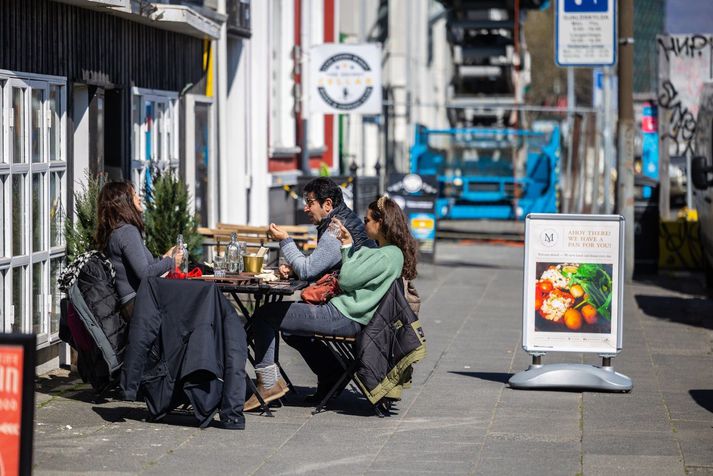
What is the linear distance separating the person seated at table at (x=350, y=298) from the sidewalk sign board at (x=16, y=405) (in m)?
3.78

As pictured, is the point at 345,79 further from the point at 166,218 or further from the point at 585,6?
the point at 166,218

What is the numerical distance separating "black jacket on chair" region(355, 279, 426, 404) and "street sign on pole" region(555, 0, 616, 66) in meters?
8.48

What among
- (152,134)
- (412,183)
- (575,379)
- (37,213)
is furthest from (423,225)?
(37,213)

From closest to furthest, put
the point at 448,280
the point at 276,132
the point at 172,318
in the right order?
the point at 172,318 < the point at 448,280 < the point at 276,132

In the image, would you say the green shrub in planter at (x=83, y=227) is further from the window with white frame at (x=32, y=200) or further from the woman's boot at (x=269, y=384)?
the woman's boot at (x=269, y=384)

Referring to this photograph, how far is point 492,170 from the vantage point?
85.9 feet

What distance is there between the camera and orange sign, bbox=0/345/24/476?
4961 millimetres

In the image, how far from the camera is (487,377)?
1034 centimetres

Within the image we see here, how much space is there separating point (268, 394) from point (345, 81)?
9.66m

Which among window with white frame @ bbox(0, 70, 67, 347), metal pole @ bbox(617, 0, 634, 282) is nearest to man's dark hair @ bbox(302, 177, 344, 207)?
window with white frame @ bbox(0, 70, 67, 347)

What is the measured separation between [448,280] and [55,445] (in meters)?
10.4

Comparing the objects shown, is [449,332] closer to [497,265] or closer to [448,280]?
[448,280]

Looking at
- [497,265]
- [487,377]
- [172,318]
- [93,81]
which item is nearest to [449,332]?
[487,377]

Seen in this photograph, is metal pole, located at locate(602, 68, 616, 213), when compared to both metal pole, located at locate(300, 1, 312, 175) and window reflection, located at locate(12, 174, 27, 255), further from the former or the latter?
window reflection, located at locate(12, 174, 27, 255)
